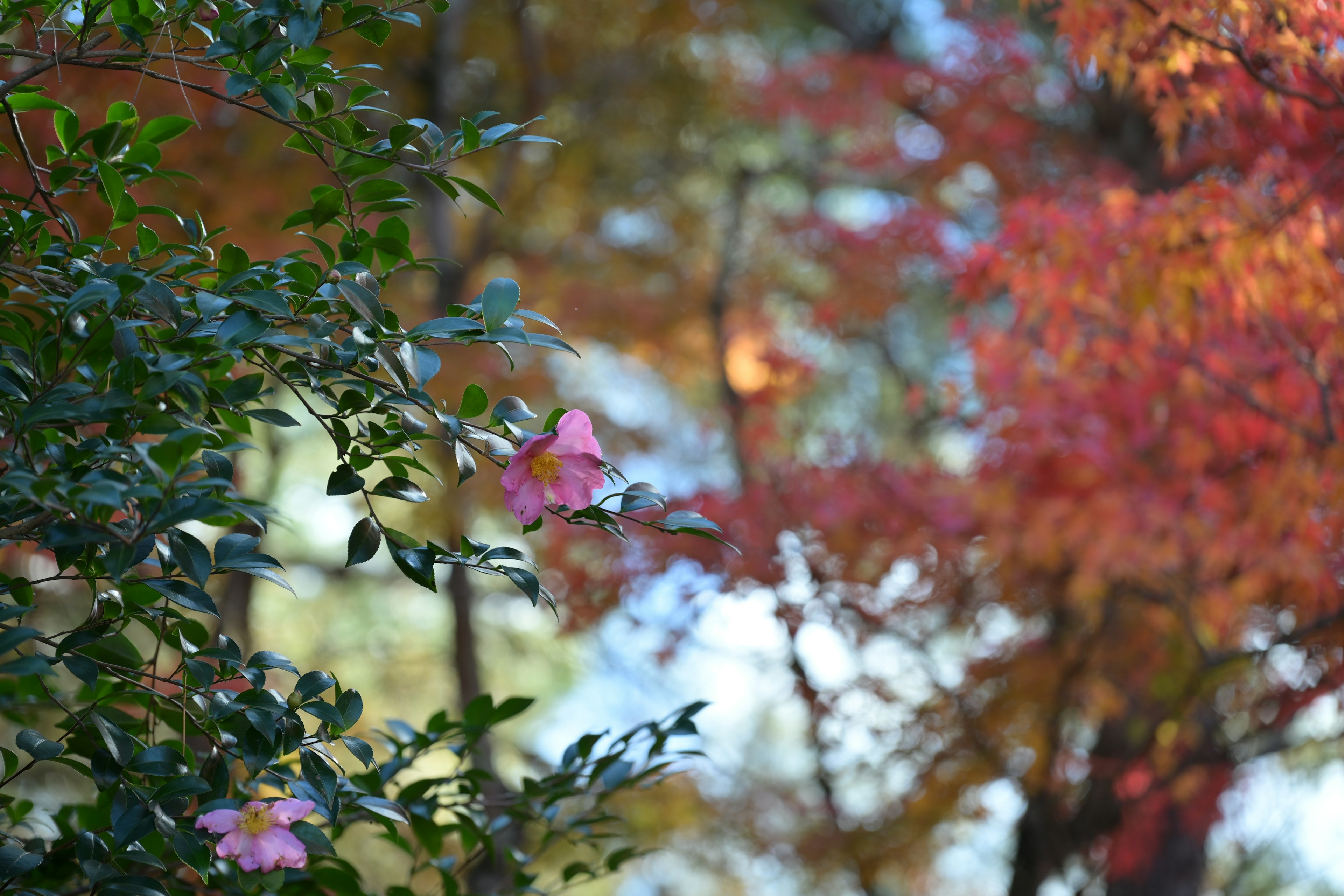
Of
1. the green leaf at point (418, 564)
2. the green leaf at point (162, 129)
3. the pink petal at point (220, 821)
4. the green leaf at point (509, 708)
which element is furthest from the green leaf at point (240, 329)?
the green leaf at point (509, 708)

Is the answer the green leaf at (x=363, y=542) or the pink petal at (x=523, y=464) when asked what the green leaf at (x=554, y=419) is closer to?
the pink petal at (x=523, y=464)

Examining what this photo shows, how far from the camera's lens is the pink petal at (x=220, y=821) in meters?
0.94

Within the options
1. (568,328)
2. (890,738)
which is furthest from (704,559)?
(568,328)

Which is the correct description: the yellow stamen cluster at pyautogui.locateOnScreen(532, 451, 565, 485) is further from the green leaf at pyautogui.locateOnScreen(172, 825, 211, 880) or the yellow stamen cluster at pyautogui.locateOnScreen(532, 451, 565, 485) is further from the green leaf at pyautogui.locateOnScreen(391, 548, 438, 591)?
the green leaf at pyautogui.locateOnScreen(172, 825, 211, 880)

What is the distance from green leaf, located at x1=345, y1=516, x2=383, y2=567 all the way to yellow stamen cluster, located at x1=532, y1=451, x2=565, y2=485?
159mm

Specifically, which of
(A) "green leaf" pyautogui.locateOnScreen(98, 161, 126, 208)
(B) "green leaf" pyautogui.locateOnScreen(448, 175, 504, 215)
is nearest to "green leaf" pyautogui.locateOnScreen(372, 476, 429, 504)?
(B) "green leaf" pyautogui.locateOnScreen(448, 175, 504, 215)

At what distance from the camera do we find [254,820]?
976mm

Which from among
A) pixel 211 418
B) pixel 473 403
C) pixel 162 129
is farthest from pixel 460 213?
pixel 473 403

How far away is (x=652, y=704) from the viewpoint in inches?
272

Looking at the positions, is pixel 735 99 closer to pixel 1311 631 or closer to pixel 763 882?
pixel 1311 631

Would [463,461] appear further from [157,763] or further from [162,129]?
[162,129]

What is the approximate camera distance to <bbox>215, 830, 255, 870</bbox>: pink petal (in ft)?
3.13

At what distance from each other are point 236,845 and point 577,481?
0.49 meters

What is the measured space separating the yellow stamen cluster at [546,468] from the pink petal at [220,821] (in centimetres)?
45
